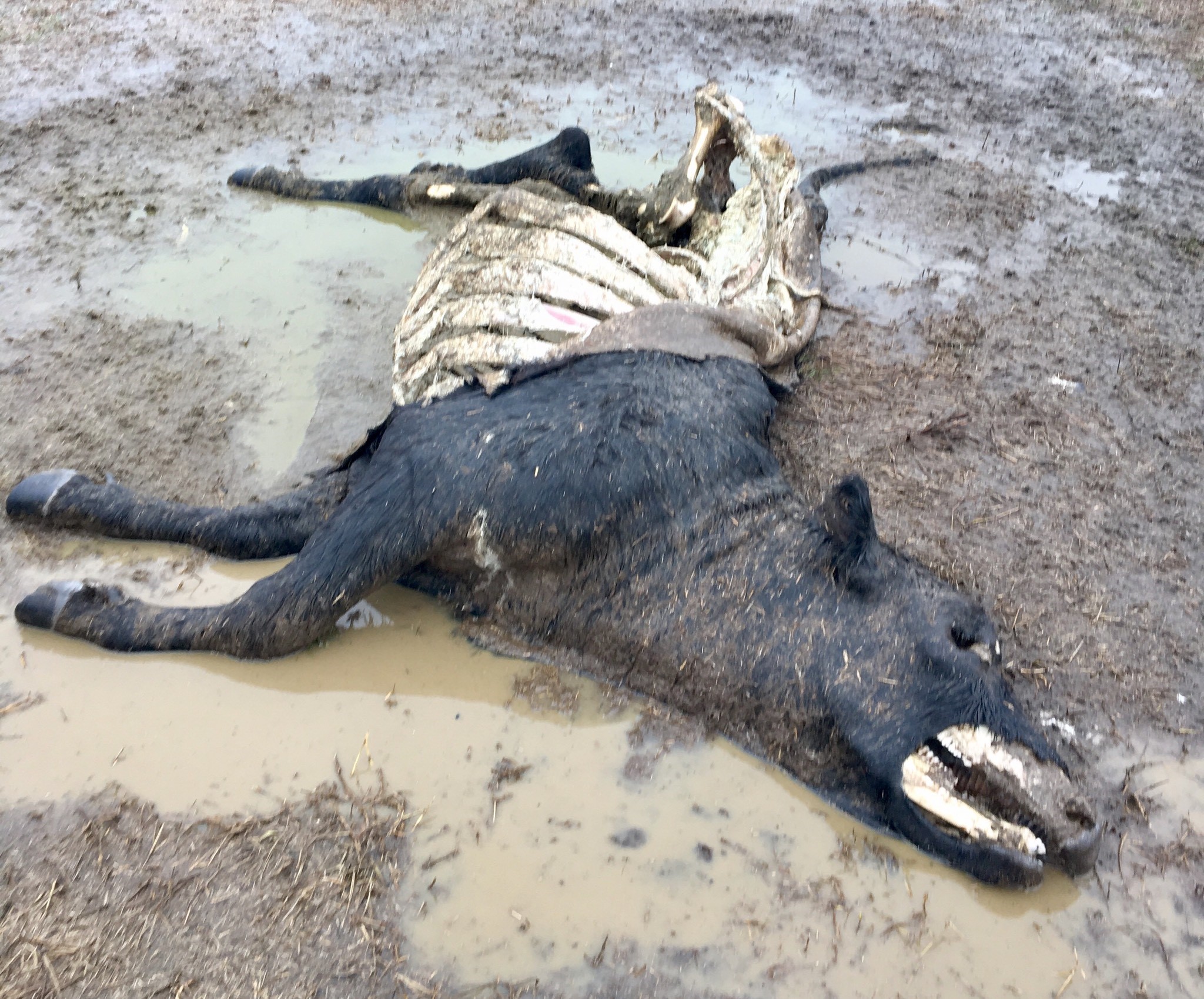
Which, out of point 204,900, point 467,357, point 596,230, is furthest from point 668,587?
point 596,230

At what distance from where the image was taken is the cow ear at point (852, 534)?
2293mm

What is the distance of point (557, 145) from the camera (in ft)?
15.7

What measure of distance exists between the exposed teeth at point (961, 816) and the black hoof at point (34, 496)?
2901 millimetres

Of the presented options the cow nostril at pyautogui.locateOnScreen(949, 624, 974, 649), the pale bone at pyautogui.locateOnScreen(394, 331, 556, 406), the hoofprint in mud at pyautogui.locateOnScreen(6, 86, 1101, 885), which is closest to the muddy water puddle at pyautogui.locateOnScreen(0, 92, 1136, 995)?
the hoofprint in mud at pyautogui.locateOnScreen(6, 86, 1101, 885)

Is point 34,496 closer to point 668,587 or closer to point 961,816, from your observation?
point 668,587

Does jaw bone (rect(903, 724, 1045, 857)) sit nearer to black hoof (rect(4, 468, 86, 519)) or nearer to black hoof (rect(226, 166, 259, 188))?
black hoof (rect(4, 468, 86, 519))

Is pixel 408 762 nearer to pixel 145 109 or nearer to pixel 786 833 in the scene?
pixel 786 833

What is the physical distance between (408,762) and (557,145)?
3672 millimetres

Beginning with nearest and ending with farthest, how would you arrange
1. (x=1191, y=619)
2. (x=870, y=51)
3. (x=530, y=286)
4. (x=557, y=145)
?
1. (x=1191, y=619)
2. (x=530, y=286)
3. (x=557, y=145)
4. (x=870, y=51)

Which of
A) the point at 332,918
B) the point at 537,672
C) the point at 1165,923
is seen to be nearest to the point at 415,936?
the point at 332,918

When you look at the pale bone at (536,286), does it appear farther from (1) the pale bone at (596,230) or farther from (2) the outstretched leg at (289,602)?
(2) the outstretched leg at (289,602)

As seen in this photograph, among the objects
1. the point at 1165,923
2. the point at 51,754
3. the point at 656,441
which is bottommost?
the point at 51,754

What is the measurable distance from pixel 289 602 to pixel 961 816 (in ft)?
6.17

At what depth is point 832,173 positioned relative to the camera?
5.57 metres
